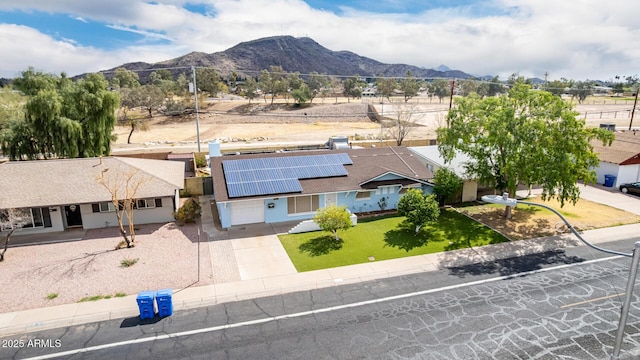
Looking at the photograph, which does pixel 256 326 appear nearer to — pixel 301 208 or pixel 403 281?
pixel 403 281

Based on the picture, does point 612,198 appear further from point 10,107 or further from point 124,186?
point 10,107

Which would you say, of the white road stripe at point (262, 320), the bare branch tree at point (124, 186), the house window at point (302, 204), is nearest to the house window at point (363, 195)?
the house window at point (302, 204)

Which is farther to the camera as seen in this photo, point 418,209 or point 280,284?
point 418,209

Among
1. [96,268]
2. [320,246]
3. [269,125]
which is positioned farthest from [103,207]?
[269,125]

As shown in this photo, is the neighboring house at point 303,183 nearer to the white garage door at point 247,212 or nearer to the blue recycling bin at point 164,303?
the white garage door at point 247,212

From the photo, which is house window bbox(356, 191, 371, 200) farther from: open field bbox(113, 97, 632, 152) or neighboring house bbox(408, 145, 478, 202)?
open field bbox(113, 97, 632, 152)
